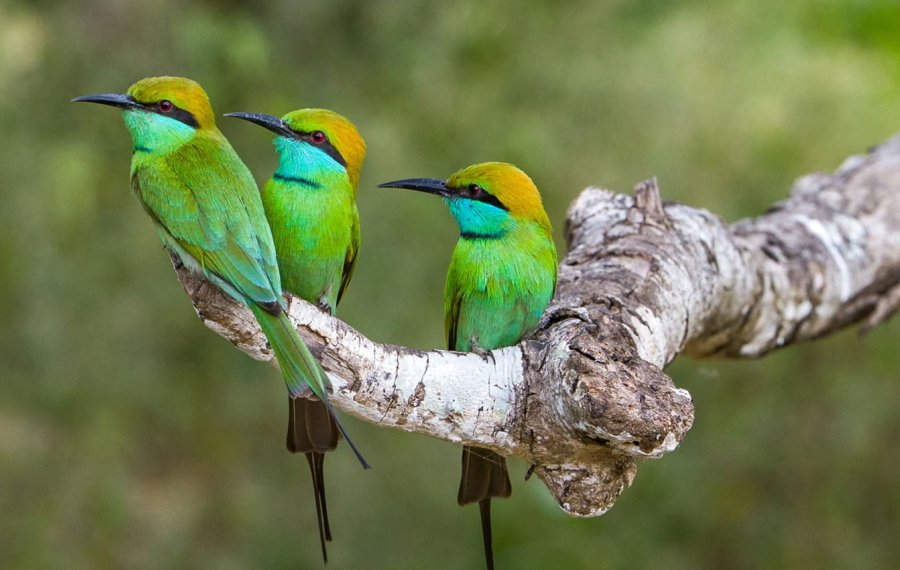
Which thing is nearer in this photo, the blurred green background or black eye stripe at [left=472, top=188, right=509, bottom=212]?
black eye stripe at [left=472, top=188, right=509, bottom=212]

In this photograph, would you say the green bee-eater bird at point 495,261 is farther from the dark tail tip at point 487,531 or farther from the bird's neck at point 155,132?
the bird's neck at point 155,132

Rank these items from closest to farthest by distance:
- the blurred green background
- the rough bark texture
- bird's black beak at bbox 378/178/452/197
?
the rough bark texture → bird's black beak at bbox 378/178/452/197 → the blurred green background

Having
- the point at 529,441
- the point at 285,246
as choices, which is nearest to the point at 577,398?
the point at 529,441

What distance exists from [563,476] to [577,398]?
0.73 feet

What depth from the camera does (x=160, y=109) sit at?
1.85m

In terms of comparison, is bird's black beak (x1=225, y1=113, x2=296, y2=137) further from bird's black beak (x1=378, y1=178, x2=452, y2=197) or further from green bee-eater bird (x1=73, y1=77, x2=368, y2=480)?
bird's black beak (x1=378, y1=178, x2=452, y2=197)

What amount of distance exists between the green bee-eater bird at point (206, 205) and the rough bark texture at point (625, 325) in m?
0.08

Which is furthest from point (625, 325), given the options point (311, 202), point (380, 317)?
point (380, 317)

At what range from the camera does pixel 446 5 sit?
4.00 metres

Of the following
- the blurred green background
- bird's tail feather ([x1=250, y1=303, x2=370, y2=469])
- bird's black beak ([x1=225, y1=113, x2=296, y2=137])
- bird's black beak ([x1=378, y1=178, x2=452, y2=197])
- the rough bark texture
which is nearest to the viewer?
bird's tail feather ([x1=250, y1=303, x2=370, y2=469])

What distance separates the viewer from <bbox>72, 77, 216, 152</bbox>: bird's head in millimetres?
1846

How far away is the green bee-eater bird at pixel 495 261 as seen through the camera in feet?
6.88

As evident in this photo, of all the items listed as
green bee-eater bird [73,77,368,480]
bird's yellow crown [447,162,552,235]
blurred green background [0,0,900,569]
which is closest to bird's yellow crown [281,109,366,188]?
green bee-eater bird [73,77,368,480]

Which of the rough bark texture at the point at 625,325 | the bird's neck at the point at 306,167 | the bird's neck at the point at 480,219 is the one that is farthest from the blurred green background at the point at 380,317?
the bird's neck at the point at 306,167
